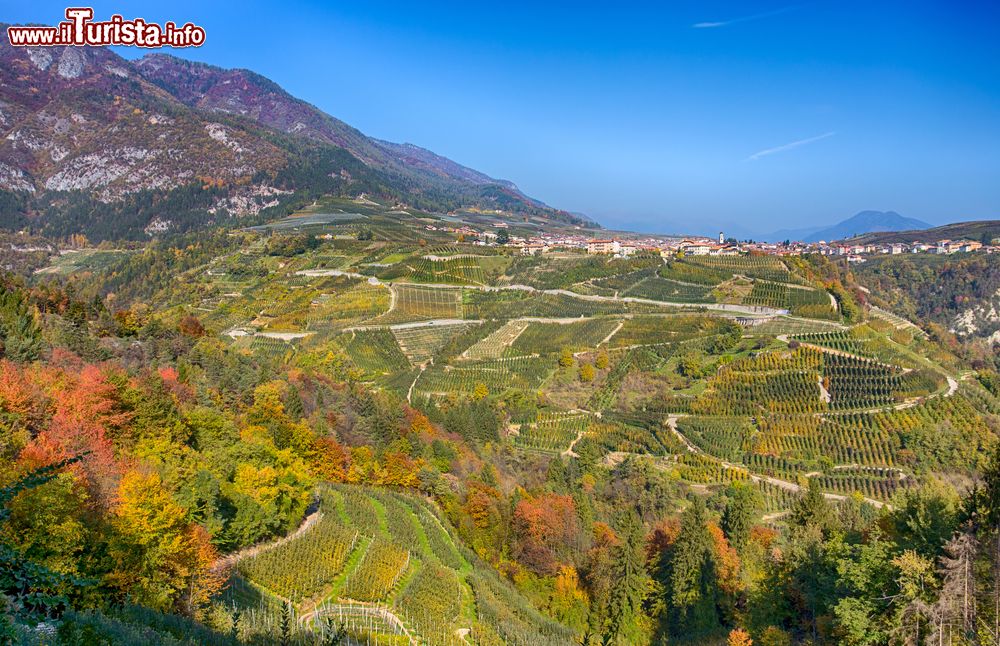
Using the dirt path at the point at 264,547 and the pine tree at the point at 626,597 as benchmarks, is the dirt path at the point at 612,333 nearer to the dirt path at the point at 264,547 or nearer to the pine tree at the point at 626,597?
the pine tree at the point at 626,597

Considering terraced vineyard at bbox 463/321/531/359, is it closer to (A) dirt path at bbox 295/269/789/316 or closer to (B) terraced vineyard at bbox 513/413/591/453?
(A) dirt path at bbox 295/269/789/316

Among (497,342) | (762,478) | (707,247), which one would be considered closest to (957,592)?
(762,478)

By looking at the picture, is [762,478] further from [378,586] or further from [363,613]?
[363,613]

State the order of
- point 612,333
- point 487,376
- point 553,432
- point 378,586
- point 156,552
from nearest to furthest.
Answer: point 156,552 < point 378,586 < point 553,432 < point 487,376 < point 612,333

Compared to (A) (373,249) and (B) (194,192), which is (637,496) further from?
(B) (194,192)

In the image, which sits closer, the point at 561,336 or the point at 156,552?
the point at 156,552

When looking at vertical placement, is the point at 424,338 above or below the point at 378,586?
above
